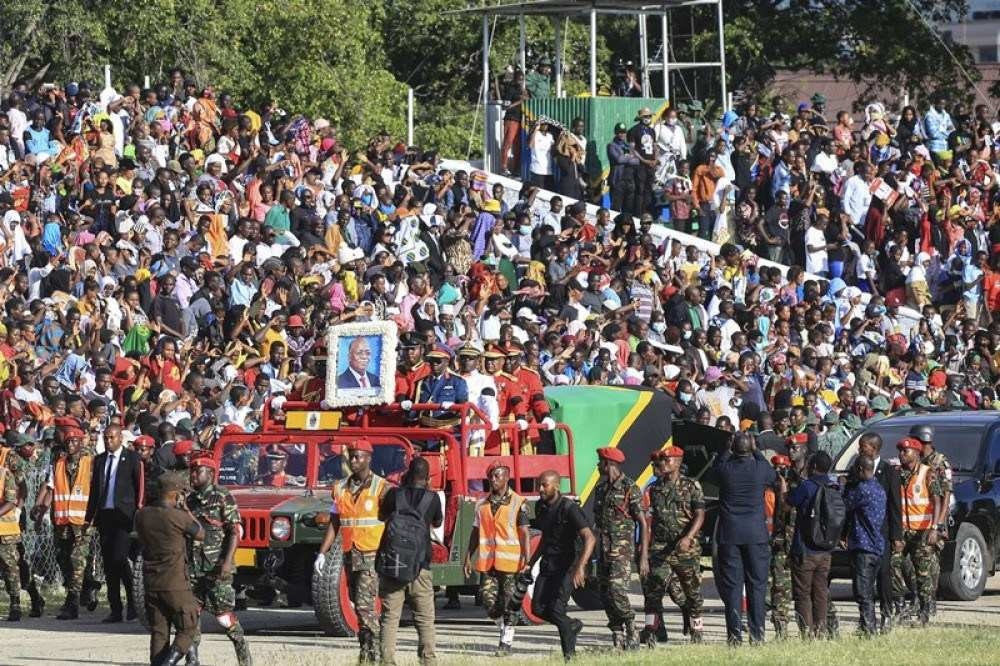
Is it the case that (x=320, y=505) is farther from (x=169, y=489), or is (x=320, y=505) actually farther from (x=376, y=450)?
(x=169, y=489)

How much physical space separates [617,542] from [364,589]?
223cm

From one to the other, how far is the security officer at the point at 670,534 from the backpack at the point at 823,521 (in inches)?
30.7

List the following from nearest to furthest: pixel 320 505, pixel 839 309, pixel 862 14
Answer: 1. pixel 320 505
2. pixel 839 309
3. pixel 862 14

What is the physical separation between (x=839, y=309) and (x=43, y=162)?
34.6ft

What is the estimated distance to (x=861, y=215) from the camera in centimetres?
2988

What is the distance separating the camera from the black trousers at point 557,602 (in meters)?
14.1

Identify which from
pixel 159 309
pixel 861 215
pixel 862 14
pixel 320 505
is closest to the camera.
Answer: pixel 320 505

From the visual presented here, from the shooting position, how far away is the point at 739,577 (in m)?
14.8

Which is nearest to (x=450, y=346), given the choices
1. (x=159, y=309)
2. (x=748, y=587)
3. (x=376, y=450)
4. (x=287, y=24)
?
(x=159, y=309)

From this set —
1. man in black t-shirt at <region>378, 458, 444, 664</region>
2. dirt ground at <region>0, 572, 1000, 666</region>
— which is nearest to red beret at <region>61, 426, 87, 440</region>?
dirt ground at <region>0, 572, 1000, 666</region>

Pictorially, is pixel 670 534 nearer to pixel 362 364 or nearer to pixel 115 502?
pixel 362 364

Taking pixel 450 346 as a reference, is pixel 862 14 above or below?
above

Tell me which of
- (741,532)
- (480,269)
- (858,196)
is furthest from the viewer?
(858,196)

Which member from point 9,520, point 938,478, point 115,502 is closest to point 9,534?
point 9,520
